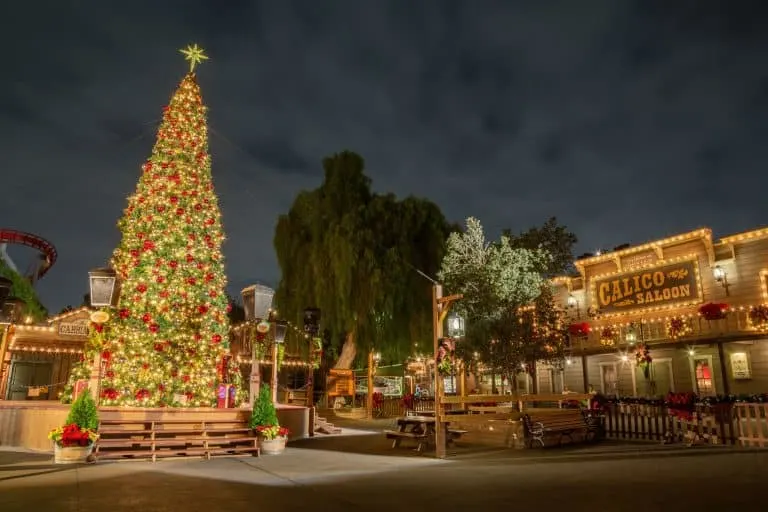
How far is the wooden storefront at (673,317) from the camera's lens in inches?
739

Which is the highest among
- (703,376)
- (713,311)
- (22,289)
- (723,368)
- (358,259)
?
(22,289)

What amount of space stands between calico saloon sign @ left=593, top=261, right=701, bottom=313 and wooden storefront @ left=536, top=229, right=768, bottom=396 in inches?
1.6

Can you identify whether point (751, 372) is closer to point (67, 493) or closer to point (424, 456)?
point (424, 456)

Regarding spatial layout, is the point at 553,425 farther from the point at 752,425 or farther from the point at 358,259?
the point at 358,259

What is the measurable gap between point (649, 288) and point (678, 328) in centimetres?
281

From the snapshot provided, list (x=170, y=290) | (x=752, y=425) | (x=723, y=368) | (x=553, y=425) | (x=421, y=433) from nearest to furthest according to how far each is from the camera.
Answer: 1. (x=421, y=433)
2. (x=752, y=425)
3. (x=170, y=290)
4. (x=553, y=425)
5. (x=723, y=368)

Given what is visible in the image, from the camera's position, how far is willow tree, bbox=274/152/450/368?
2278 cm

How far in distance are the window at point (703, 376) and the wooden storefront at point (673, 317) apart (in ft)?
0.11

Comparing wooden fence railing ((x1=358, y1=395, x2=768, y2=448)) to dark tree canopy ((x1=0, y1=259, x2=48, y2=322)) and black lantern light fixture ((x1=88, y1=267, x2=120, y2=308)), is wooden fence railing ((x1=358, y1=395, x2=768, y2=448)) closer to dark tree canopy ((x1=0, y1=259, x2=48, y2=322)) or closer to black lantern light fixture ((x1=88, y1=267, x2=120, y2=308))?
black lantern light fixture ((x1=88, y1=267, x2=120, y2=308))

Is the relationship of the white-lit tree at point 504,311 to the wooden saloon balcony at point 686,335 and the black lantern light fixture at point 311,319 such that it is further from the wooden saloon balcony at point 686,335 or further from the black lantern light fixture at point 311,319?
the wooden saloon balcony at point 686,335

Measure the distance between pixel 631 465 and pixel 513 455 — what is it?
2.51 meters

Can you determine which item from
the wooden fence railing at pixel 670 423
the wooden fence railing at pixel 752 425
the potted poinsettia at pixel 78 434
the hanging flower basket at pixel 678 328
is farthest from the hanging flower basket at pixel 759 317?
the potted poinsettia at pixel 78 434

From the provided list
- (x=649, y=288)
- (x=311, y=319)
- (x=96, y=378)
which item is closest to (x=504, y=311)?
(x=311, y=319)

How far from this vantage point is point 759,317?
685 inches
